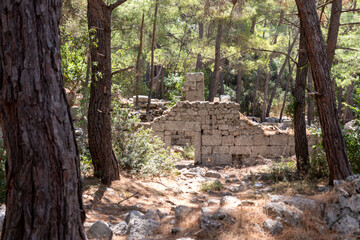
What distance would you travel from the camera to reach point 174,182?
8523 millimetres

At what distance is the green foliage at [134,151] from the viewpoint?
813 centimetres

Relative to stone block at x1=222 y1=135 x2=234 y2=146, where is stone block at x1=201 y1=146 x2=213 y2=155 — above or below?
below

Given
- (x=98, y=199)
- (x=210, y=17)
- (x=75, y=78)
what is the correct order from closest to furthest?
1. (x=98, y=199)
2. (x=75, y=78)
3. (x=210, y=17)

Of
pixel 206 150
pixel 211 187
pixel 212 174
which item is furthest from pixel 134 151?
pixel 206 150

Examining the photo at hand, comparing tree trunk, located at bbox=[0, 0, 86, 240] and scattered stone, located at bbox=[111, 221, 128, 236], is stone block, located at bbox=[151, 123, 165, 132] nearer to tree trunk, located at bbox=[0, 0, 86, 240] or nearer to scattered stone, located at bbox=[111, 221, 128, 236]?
scattered stone, located at bbox=[111, 221, 128, 236]

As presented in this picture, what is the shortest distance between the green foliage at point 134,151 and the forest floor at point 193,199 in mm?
343

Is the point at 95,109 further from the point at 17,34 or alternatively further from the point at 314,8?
the point at 314,8

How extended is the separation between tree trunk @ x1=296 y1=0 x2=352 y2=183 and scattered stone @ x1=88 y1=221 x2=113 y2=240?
4.42 m

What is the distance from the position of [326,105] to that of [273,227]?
3.09 meters

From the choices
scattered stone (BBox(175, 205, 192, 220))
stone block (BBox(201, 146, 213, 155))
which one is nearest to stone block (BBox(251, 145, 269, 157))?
stone block (BBox(201, 146, 213, 155))

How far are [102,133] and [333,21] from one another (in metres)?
6.40

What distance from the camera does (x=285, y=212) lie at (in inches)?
182

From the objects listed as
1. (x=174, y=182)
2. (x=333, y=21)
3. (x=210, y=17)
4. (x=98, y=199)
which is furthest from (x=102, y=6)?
(x=210, y=17)

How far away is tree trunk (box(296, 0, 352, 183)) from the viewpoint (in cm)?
635
